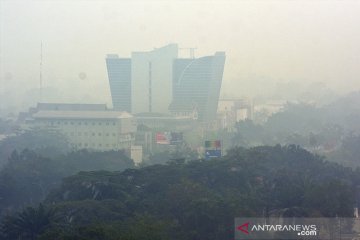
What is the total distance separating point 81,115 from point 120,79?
11224 millimetres

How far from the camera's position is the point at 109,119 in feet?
126

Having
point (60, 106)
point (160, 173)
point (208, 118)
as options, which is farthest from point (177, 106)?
point (160, 173)

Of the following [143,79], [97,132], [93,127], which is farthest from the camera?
[143,79]

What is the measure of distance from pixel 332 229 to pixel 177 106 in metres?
34.0

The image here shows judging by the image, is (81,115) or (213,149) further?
(81,115)

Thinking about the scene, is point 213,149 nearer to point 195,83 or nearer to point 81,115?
point 81,115

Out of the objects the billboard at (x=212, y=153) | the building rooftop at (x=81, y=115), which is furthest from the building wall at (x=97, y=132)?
the billboard at (x=212, y=153)

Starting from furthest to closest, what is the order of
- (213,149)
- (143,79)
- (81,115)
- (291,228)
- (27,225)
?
(143,79) < (81,115) < (213,149) < (291,228) < (27,225)

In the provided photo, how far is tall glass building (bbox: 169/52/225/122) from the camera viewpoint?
160ft

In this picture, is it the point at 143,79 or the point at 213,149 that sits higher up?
the point at 143,79

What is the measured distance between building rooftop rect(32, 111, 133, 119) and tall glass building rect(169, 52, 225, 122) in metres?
9.47

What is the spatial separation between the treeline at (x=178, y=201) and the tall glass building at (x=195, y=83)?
1062 inches

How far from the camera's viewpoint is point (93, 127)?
1531 inches

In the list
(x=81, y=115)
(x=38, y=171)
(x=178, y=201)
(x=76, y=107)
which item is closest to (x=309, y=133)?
(x=81, y=115)
